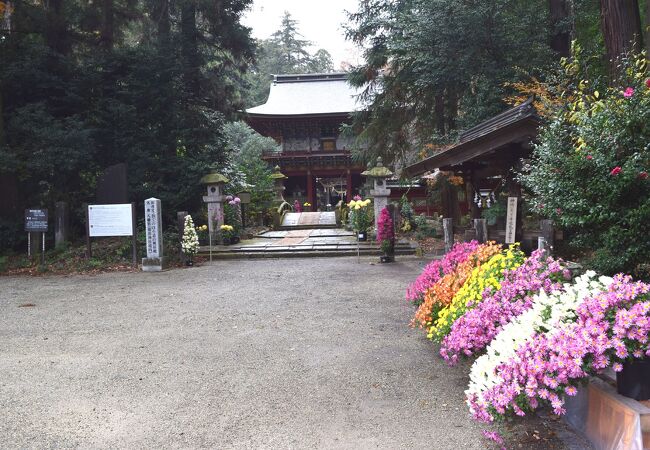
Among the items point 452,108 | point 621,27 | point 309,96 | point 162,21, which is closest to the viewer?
point 621,27

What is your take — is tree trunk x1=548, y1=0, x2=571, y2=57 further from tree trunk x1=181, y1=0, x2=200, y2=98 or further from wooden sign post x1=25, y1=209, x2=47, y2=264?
wooden sign post x1=25, y1=209, x2=47, y2=264

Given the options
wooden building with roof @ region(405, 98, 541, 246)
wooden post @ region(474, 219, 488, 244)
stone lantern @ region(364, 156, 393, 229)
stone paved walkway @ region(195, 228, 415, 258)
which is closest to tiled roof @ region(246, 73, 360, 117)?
stone lantern @ region(364, 156, 393, 229)

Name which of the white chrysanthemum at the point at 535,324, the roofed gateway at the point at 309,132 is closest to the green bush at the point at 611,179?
the white chrysanthemum at the point at 535,324

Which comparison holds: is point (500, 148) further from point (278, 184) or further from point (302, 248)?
point (278, 184)

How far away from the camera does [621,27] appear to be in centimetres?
679

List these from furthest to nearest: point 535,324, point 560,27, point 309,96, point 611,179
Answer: point 309,96
point 560,27
point 611,179
point 535,324

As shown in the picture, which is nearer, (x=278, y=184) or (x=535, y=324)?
(x=535, y=324)

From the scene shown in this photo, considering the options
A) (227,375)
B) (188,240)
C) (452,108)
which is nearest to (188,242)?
(188,240)

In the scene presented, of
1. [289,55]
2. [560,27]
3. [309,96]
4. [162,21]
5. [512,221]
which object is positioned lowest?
[512,221]

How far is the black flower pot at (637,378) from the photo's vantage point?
7.89ft

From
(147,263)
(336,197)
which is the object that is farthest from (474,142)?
(336,197)

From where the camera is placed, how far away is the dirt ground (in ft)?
9.61

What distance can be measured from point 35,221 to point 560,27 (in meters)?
13.2

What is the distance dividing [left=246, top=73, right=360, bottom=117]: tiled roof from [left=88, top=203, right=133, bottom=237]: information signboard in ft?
45.5
